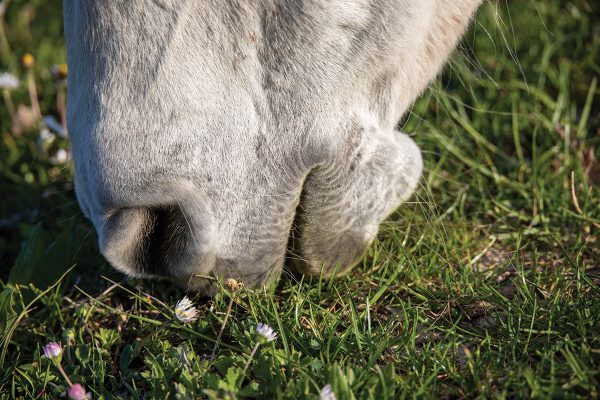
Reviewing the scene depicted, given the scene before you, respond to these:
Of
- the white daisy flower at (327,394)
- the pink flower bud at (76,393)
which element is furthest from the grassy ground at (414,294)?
the pink flower bud at (76,393)

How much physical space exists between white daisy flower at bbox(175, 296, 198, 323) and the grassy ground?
0.17 feet

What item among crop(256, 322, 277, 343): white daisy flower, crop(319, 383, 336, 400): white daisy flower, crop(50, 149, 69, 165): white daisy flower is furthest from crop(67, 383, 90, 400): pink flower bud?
crop(50, 149, 69, 165): white daisy flower

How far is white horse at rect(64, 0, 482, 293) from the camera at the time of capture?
5.55ft

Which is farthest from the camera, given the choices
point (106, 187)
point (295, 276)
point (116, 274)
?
point (116, 274)

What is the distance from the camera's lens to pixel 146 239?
177cm

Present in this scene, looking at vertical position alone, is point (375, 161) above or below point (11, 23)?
above

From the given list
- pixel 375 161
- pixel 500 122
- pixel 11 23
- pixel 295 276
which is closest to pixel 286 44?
pixel 375 161

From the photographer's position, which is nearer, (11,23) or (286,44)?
(286,44)

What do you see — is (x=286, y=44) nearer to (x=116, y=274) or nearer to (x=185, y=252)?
(x=185, y=252)

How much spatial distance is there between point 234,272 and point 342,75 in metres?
0.58

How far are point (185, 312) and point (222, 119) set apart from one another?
1.74ft

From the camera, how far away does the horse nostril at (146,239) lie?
1.69 m

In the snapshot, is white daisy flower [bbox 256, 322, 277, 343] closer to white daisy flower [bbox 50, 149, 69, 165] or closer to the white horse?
the white horse

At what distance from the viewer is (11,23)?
401cm
